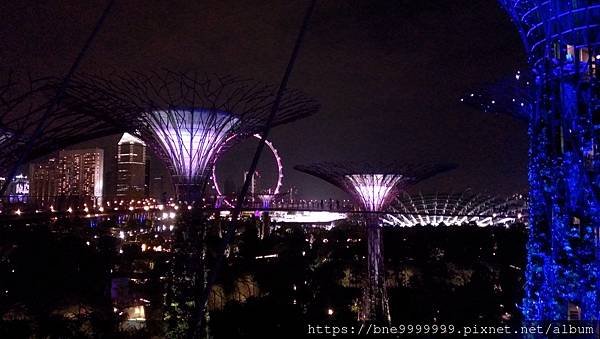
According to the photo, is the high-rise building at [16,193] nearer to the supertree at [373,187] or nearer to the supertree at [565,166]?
the supertree at [565,166]

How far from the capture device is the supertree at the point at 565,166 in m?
5.83

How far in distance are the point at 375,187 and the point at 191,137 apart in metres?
9.65

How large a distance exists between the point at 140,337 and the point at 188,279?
8.88 feet

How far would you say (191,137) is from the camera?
1484 cm

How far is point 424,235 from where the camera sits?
41406 millimetres

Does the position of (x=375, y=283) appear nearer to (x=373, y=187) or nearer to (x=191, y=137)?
(x=373, y=187)

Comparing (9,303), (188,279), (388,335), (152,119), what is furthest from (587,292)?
(9,303)

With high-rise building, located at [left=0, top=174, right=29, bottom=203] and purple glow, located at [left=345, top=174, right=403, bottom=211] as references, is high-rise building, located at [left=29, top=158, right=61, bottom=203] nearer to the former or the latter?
high-rise building, located at [left=0, top=174, right=29, bottom=203]

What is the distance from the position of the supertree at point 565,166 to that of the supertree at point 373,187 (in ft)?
46.1

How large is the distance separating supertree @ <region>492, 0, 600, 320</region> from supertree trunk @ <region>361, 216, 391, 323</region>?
12.6 m

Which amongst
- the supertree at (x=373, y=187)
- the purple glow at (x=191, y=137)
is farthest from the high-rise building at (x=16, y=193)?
the supertree at (x=373, y=187)

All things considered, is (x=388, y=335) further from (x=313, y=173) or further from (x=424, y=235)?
(x=424, y=235)

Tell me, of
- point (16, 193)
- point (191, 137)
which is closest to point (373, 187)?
point (191, 137)

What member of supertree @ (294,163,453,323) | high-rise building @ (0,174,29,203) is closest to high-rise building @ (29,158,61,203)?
high-rise building @ (0,174,29,203)
